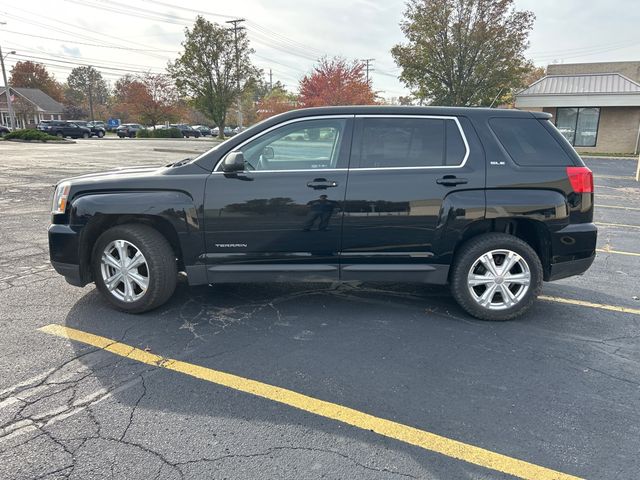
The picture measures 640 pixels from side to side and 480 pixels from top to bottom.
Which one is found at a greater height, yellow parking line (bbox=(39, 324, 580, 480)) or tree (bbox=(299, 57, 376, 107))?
tree (bbox=(299, 57, 376, 107))

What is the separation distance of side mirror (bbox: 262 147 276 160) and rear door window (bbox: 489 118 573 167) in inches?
78.0

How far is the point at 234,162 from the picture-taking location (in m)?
3.88

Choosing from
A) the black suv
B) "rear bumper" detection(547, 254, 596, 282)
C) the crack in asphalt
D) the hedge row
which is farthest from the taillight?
the hedge row

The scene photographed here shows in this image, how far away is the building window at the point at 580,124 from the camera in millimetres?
30172

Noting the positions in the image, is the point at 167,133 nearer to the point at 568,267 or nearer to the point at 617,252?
the point at 617,252

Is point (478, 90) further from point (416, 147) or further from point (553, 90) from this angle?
point (416, 147)

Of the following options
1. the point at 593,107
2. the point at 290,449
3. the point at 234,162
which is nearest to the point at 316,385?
the point at 290,449

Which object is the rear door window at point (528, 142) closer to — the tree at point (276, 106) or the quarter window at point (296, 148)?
the quarter window at point (296, 148)

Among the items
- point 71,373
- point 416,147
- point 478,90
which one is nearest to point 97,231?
point 71,373

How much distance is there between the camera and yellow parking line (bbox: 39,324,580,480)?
2387mm

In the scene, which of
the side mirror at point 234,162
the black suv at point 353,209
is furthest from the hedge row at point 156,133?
the side mirror at point 234,162

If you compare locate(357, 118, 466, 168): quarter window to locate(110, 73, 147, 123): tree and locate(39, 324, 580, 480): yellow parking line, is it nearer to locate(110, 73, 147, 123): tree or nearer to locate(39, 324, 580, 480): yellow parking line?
locate(39, 324, 580, 480): yellow parking line

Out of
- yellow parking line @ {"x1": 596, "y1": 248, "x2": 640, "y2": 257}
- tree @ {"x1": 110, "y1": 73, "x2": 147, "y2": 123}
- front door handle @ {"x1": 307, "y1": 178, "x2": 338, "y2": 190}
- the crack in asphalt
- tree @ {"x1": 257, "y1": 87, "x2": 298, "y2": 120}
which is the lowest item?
the crack in asphalt

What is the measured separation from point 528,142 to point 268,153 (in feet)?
7.68
